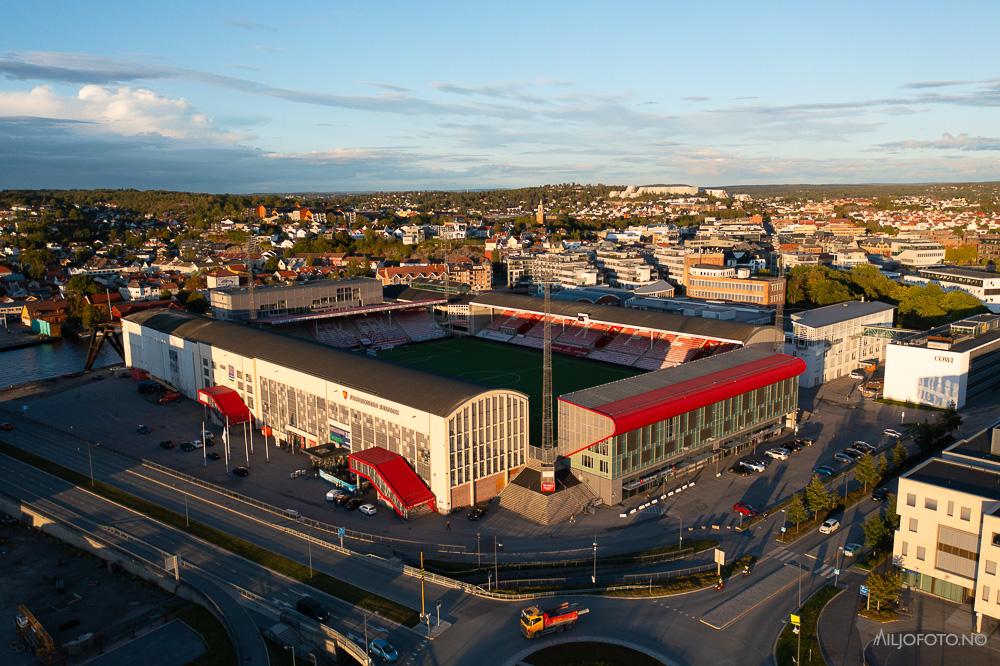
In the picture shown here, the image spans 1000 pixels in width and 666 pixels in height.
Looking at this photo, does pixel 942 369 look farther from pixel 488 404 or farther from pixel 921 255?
pixel 921 255

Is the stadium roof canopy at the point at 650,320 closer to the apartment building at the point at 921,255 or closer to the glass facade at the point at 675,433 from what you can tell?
the glass facade at the point at 675,433

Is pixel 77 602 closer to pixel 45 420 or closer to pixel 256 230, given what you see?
pixel 45 420

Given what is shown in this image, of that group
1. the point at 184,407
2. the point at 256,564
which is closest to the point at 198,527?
the point at 256,564

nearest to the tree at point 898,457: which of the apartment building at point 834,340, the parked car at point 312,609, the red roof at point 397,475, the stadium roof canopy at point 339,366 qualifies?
the apartment building at point 834,340

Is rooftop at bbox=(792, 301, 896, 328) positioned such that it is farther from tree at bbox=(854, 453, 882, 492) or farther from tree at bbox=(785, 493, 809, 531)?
tree at bbox=(785, 493, 809, 531)

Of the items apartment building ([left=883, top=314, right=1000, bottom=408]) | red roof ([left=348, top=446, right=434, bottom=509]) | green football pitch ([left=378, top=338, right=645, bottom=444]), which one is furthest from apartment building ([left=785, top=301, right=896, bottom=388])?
red roof ([left=348, top=446, right=434, bottom=509])
